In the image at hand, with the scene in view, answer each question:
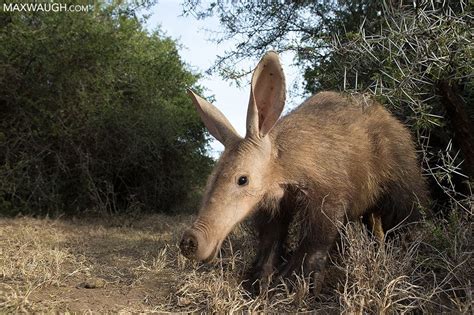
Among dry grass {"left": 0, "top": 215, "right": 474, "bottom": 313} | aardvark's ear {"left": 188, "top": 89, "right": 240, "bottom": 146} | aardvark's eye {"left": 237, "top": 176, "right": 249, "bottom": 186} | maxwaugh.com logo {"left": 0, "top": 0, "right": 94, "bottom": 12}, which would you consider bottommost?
dry grass {"left": 0, "top": 215, "right": 474, "bottom": 313}

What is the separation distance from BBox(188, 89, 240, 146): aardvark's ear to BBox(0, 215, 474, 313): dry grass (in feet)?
3.04

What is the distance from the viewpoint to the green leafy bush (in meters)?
9.29

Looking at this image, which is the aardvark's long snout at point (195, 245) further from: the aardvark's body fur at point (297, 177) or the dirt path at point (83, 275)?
the dirt path at point (83, 275)

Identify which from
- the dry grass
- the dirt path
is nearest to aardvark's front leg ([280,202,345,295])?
the dry grass

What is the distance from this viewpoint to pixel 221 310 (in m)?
3.55

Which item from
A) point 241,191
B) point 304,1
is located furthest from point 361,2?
point 241,191

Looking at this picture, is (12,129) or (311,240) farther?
(12,129)

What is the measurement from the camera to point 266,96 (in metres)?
4.18

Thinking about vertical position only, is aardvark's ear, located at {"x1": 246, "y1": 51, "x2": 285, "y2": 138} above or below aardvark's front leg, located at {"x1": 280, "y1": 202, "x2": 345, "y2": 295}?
above

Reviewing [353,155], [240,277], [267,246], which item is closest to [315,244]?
[267,246]

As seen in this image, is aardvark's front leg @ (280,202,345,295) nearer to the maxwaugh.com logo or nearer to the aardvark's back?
the aardvark's back

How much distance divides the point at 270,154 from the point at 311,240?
0.70 m

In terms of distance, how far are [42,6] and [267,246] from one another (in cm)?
674

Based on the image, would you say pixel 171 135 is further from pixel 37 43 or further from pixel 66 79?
pixel 37 43
